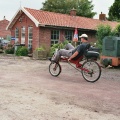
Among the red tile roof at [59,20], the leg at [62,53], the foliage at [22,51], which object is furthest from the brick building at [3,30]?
the leg at [62,53]

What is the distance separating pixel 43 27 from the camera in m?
23.1

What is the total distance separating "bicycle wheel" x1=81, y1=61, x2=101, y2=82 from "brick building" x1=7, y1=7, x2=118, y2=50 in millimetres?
13486

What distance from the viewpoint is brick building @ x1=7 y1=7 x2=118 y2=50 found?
23125 millimetres

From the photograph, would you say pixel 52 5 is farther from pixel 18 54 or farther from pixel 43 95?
pixel 43 95

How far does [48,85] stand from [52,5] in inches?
1759

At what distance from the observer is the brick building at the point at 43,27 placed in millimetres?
23125

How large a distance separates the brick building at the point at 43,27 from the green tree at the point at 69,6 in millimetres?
24510

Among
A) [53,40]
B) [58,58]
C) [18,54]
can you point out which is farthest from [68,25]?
[58,58]

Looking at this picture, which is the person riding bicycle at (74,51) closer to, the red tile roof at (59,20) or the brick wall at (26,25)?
the red tile roof at (59,20)

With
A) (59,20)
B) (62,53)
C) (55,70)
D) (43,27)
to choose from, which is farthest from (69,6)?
(62,53)

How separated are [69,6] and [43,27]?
29.2 m

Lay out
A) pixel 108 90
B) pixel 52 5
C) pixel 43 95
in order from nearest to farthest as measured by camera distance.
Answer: pixel 43 95 → pixel 108 90 → pixel 52 5

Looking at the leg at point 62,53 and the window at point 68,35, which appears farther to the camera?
the window at point 68,35

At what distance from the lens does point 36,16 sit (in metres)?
23.3
